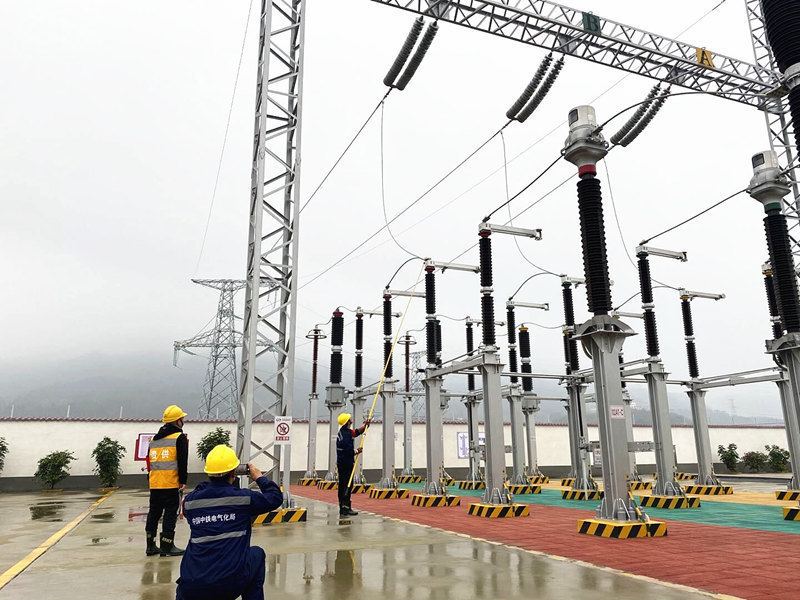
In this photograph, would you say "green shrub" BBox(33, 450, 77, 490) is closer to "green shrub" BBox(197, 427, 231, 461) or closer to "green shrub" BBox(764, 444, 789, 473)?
"green shrub" BBox(197, 427, 231, 461)

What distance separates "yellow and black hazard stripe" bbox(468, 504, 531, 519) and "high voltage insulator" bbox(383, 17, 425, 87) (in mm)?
11460

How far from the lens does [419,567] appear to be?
714 cm

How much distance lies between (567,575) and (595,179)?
7628 mm

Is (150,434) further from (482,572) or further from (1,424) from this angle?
(482,572)

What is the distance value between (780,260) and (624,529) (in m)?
7.73

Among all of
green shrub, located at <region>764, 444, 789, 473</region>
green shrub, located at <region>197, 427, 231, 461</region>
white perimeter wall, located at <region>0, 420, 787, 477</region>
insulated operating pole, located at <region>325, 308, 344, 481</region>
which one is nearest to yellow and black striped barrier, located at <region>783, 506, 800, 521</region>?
insulated operating pole, located at <region>325, 308, 344, 481</region>

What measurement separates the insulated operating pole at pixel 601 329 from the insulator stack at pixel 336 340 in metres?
14.1

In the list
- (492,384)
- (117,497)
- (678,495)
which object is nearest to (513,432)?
(678,495)

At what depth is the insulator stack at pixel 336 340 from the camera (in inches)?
931

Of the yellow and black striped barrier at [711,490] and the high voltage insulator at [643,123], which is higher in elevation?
the high voltage insulator at [643,123]

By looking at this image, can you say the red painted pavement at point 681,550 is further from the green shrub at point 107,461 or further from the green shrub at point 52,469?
the green shrub at point 52,469

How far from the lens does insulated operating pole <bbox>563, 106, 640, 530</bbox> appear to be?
32.7 ft

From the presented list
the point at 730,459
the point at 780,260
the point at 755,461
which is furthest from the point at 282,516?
the point at 755,461

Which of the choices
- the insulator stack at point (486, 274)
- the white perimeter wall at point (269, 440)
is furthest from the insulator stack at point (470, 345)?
the insulator stack at point (486, 274)
